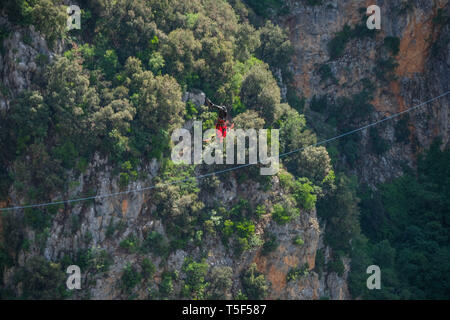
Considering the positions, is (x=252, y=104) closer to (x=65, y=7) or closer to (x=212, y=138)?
(x=212, y=138)

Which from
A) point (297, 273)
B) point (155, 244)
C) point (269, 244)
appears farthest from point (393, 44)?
point (155, 244)

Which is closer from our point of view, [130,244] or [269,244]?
[130,244]

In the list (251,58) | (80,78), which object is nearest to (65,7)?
(80,78)

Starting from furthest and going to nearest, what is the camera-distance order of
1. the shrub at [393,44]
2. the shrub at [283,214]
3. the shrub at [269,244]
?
the shrub at [393,44] < the shrub at [283,214] < the shrub at [269,244]

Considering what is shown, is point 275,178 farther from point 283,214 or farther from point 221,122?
point 221,122

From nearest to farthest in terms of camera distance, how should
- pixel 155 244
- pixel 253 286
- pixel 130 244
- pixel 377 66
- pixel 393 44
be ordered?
pixel 130 244 → pixel 155 244 → pixel 253 286 → pixel 393 44 → pixel 377 66

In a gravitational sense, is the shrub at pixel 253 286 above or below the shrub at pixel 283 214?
below

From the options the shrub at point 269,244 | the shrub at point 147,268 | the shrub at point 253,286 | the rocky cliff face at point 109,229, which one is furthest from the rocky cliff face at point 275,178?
the shrub at point 253,286

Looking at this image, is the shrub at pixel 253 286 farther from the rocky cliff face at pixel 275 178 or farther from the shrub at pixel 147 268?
the shrub at pixel 147 268
